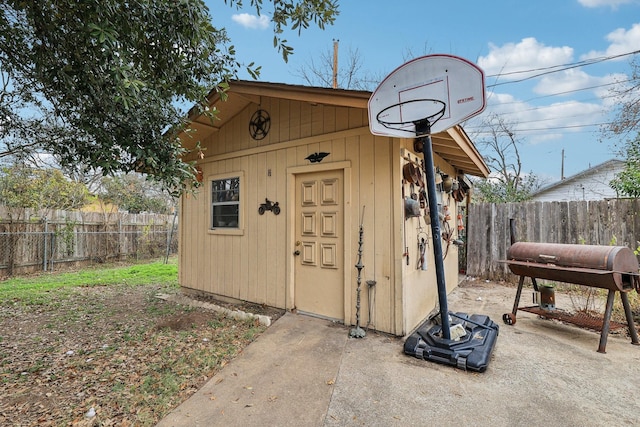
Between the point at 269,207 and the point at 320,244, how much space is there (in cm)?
98

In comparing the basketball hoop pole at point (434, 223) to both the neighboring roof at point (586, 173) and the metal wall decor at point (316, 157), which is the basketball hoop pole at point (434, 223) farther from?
the neighboring roof at point (586, 173)

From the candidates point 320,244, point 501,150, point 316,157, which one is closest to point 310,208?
point 320,244

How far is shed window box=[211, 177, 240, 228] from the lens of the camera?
4734 millimetres

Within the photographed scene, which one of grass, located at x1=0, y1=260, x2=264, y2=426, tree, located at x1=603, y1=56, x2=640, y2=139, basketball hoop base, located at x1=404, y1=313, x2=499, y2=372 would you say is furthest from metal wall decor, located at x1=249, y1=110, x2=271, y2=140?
tree, located at x1=603, y1=56, x2=640, y2=139

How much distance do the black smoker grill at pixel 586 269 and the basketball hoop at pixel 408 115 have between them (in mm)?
2190

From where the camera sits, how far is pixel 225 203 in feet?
16.1

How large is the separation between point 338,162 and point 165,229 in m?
9.90

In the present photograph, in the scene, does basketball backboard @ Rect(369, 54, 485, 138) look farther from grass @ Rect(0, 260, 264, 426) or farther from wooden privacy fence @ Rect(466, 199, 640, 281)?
wooden privacy fence @ Rect(466, 199, 640, 281)

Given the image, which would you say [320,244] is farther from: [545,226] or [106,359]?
[545,226]

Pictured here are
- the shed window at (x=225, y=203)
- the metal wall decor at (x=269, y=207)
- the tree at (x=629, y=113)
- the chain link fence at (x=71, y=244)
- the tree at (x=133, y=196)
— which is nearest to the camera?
the metal wall decor at (x=269, y=207)

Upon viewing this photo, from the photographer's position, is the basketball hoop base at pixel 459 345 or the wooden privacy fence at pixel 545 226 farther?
the wooden privacy fence at pixel 545 226

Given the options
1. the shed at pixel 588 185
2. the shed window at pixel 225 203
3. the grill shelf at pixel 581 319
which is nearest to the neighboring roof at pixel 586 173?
the shed at pixel 588 185

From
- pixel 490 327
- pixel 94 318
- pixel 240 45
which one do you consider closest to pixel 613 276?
pixel 490 327

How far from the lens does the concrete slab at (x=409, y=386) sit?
6.50 feet
